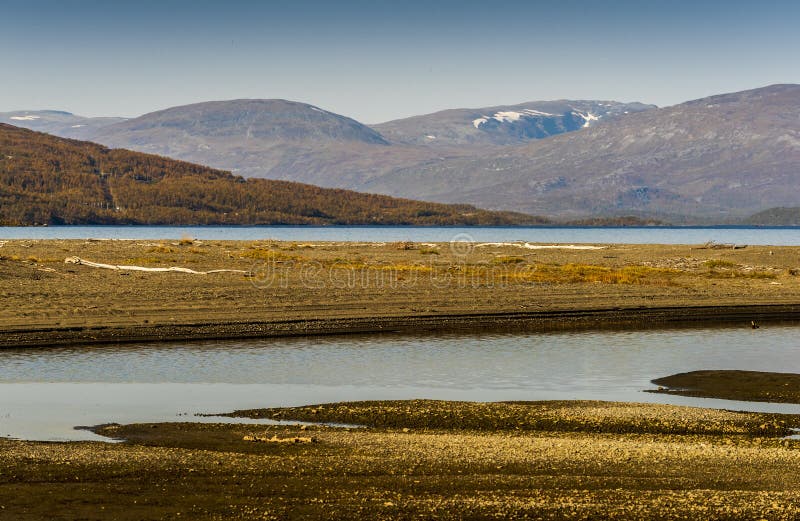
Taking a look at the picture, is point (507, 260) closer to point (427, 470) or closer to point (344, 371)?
point (344, 371)

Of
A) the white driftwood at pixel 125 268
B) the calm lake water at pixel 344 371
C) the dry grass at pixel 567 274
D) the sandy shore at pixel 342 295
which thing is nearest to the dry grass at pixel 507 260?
the sandy shore at pixel 342 295

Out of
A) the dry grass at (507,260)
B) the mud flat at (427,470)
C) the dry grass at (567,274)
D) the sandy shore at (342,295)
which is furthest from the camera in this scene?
the dry grass at (507,260)

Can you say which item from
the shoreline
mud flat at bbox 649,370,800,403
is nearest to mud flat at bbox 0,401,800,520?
mud flat at bbox 649,370,800,403

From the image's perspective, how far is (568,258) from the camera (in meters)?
81.8

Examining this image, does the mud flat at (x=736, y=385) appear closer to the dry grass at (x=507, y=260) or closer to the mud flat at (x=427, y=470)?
the mud flat at (x=427, y=470)

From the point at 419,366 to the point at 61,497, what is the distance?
56.8 ft

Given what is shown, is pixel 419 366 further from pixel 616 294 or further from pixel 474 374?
pixel 616 294

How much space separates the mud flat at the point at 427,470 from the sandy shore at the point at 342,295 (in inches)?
672

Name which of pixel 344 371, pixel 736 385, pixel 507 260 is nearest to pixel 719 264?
pixel 507 260

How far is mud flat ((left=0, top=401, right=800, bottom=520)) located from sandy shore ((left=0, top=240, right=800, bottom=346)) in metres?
17.1

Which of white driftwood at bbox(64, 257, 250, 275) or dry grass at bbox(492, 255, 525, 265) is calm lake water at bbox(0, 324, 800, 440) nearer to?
white driftwood at bbox(64, 257, 250, 275)

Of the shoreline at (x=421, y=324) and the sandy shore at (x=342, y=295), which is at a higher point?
the sandy shore at (x=342, y=295)

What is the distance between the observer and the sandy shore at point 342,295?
38.7m

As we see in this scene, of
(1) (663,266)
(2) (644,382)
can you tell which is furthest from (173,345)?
(1) (663,266)
